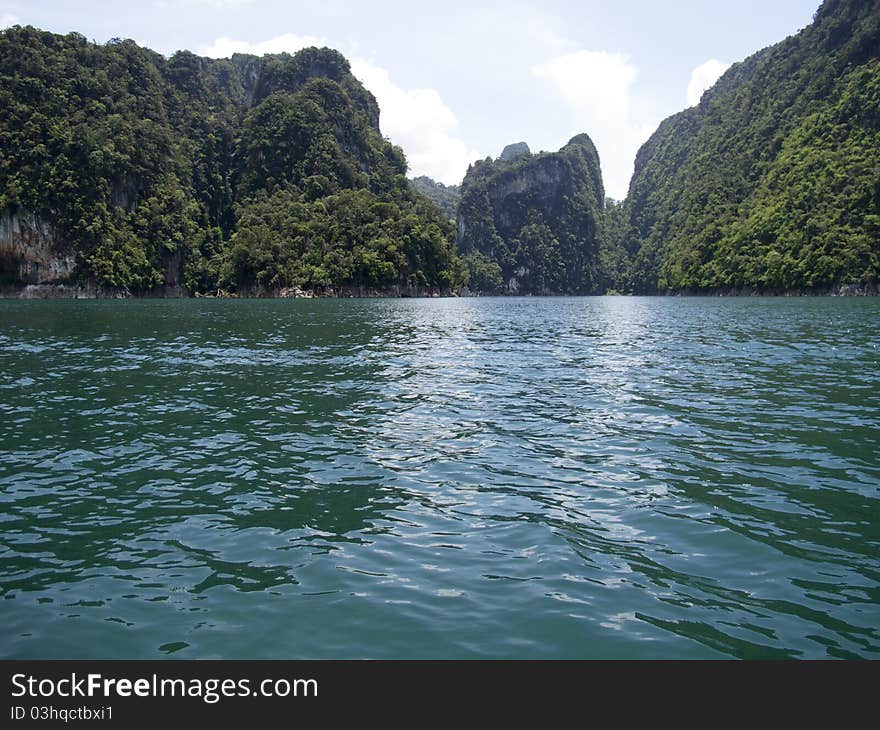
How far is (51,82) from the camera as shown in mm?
156750

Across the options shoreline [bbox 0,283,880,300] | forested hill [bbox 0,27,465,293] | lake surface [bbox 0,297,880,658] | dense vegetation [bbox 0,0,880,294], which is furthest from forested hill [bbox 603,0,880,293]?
lake surface [bbox 0,297,880,658]

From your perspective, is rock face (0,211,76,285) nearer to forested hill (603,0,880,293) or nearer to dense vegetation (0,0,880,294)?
dense vegetation (0,0,880,294)

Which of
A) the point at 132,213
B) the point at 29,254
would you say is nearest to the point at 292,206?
the point at 132,213

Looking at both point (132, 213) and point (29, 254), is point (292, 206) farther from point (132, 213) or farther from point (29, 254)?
point (29, 254)

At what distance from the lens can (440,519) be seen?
32.5 ft

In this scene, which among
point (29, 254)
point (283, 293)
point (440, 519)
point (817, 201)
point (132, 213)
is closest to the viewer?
point (440, 519)

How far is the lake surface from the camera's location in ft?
22.1

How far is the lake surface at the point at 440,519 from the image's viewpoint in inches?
265

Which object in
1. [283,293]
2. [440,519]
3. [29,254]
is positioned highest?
[29,254]

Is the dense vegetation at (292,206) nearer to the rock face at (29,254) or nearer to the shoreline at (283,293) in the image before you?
the rock face at (29,254)

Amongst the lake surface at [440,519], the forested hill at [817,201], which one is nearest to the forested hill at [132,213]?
the forested hill at [817,201]
